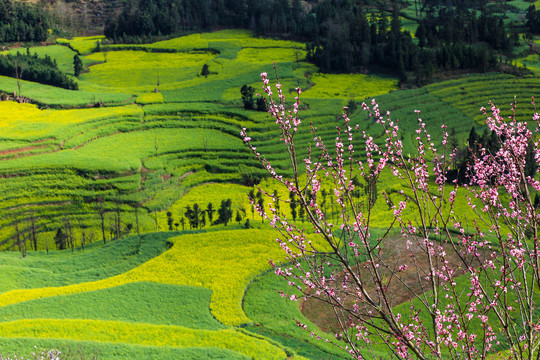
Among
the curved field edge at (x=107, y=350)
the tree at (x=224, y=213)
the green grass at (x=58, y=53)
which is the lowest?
the tree at (x=224, y=213)

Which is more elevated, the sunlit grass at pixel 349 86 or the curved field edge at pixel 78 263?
the sunlit grass at pixel 349 86

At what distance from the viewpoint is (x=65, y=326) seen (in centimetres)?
3097

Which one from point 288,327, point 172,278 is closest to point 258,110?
point 172,278

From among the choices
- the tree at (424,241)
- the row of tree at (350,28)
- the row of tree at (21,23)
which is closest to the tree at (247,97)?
the row of tree at (350,28)

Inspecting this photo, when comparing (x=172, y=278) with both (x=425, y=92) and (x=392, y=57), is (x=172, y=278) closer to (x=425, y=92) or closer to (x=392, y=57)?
(x=425, y=92)

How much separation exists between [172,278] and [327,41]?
7677 cm

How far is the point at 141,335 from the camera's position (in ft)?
104

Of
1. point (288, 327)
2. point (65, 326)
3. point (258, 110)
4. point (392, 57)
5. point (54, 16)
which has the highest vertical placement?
point (54, 16)

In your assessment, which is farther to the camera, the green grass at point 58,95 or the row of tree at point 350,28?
the row of tree at point 350,28

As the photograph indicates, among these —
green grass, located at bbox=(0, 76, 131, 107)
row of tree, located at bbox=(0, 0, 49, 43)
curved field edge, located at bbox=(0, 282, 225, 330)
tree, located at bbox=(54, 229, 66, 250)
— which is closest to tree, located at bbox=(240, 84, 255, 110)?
green grass, located at bbox=(0, 76, 131, 107)

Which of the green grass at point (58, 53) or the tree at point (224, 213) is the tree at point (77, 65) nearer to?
the green grass at point (58, 53)

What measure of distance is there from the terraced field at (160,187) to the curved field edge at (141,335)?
12cm

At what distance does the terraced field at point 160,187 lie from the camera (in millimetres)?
33594

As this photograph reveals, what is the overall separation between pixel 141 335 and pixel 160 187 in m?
36.0
